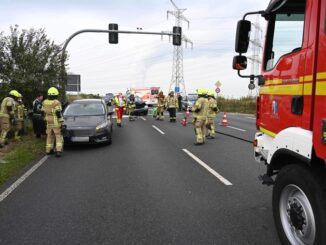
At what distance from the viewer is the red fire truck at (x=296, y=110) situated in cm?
324

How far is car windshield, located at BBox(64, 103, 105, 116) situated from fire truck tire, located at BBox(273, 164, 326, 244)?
9.94 meters

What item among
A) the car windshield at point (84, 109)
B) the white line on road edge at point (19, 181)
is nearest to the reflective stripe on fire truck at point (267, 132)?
the white line on road edge at point (19, 181)

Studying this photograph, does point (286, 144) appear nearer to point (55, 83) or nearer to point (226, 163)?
point (226, 163)

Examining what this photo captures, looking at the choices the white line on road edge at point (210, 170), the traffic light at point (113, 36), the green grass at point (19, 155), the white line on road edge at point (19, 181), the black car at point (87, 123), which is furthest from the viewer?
the traffic light at point (113, 36)

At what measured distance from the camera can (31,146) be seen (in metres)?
12.2

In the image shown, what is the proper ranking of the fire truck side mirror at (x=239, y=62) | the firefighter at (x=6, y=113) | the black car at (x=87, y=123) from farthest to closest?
the firefighter at (x=6, y=113), the black car at (x=87, y=123), the fire truck side mirror at (x=239, y=62)

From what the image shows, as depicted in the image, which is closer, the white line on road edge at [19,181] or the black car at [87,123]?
the white line on road edge at [19,181]

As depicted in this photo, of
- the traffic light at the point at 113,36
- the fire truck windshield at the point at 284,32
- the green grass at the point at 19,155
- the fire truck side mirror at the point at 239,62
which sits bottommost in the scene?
the green grass at the point at 19,155

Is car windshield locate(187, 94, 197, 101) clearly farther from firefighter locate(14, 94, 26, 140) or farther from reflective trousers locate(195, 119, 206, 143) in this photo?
reflective trousers locate(195, 119, 206, 143)

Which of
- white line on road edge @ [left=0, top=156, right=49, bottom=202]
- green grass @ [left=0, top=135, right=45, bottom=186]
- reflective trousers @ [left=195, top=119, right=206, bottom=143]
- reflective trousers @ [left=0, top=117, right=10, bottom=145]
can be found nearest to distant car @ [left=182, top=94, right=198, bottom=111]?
green grass @ [left=0, top=135, right=45, bottom=186]

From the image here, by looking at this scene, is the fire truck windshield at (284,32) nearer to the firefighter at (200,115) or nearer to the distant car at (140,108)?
the firefighter at (200,115)

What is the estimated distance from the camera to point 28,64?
1686cm

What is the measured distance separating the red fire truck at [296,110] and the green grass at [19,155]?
5340mm

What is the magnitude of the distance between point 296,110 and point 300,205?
0.92m
